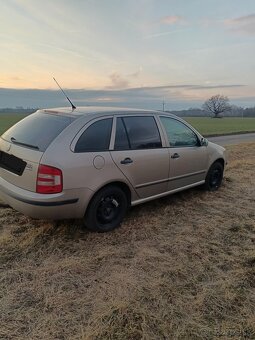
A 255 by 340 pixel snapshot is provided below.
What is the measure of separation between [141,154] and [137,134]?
31 centimetres

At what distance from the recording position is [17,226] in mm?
4281

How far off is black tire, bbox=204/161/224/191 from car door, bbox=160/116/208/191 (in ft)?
0.88

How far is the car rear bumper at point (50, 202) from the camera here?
3.59 meters

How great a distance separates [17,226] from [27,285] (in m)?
1.43

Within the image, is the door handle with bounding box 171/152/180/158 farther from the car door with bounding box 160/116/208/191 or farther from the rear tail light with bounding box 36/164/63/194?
the rear tail light with bounding box 36/164/63/194

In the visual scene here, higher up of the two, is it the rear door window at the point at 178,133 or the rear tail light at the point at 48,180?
the rear door window at the point at 178,133

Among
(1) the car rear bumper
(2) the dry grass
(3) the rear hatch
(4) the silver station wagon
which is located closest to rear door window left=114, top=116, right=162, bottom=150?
(4) the silver station wagon

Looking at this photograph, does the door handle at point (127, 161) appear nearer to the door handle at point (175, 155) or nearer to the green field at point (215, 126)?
the door handle at point (175, 155)

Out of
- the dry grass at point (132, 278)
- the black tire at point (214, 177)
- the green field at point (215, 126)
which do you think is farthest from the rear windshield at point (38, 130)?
the green field at point (215, 126)

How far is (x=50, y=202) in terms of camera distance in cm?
359

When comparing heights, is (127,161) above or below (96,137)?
below

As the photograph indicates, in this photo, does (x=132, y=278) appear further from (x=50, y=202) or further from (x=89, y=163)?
(x=89, y=163)

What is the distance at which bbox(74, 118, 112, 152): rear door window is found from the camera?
3826 mm

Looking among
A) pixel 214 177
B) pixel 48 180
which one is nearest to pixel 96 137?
pixel 48 180
